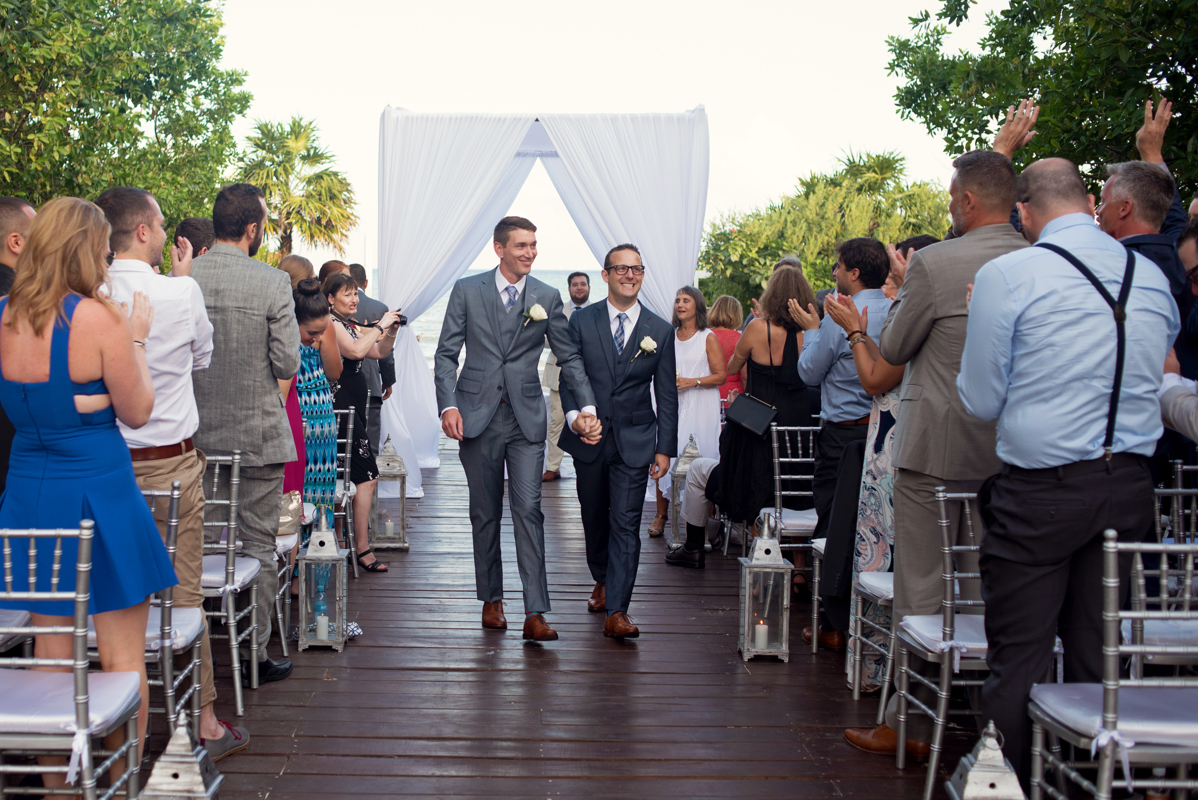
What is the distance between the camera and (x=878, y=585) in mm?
3312

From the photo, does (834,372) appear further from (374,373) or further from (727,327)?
(374,373)

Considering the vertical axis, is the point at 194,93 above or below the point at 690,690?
above

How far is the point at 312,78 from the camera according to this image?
1113 inches

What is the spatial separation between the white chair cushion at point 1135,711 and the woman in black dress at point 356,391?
352cm

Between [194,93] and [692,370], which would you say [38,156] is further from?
[194,93]

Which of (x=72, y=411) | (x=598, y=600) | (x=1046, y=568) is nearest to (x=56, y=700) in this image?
(x=72, y=411)

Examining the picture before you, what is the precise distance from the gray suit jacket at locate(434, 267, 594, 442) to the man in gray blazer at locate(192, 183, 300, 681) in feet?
2.83

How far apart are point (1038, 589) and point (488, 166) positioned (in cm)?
564

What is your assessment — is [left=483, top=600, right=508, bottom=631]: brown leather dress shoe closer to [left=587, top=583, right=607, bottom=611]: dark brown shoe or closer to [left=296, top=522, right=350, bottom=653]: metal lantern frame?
[left=587, top=583, right=607, bottom=611]: dark brown shoe

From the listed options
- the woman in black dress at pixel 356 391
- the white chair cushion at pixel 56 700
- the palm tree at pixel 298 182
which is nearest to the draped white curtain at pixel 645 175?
the woman in black dress at pixel 356 391

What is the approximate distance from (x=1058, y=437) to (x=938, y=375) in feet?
2.26

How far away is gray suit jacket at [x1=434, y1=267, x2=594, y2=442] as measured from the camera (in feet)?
13.7

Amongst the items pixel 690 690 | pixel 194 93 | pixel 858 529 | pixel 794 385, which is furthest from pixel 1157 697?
pixel 194 93

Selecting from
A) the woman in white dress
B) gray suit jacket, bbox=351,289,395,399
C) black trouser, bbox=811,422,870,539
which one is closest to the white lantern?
gray suit jacket, bbox=351,289,395,399
